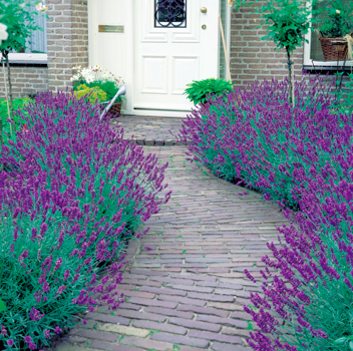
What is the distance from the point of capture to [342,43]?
25.7ft

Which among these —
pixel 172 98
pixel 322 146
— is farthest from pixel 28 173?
pixel 172 98

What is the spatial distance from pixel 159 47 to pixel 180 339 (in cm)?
644

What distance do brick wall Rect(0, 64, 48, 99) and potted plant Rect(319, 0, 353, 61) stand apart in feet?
15.4

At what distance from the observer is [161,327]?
9.04ft

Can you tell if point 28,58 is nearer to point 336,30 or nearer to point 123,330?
point 336,30

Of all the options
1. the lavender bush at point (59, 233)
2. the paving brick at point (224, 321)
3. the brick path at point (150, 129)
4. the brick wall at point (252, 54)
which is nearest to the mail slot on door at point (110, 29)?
the brick path at point (150, 129)

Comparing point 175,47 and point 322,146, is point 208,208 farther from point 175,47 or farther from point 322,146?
point 175,47

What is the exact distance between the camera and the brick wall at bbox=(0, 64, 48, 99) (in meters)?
9.01

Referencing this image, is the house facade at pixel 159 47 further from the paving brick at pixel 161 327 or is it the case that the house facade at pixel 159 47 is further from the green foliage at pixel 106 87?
the paving brick at pixel 161 327

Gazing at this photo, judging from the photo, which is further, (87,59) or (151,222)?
(87,59)

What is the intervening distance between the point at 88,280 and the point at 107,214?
1.99ft

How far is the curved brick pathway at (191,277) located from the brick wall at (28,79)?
15.7 ft

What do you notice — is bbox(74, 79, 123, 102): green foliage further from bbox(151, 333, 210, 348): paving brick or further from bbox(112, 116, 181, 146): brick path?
bbox(151, 333, 210, 348): paving brick

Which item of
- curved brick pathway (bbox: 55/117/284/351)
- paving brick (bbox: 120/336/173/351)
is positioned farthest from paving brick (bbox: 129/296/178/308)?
paving brick (bbox: 120/336/173/351)
